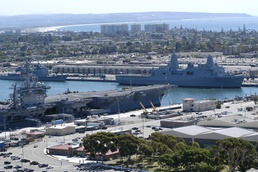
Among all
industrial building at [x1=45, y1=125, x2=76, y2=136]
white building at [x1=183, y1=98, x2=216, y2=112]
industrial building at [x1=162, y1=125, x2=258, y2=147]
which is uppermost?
industrial building at [x1=162, y1=125, x2=258, y2=147]

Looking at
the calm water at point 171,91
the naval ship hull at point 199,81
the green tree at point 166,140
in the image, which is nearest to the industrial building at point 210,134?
the green tree at point 166,140

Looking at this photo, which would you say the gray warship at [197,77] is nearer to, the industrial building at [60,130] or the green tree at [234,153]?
the industrial building at [60,130]

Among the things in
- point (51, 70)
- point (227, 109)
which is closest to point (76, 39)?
point (51, 70)

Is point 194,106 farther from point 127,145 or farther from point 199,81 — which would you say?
point 199,81

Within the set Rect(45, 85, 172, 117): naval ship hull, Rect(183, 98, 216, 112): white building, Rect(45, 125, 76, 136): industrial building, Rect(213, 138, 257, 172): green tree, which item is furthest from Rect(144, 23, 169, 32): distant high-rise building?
Rect(213, 138, 257, 172): green tree

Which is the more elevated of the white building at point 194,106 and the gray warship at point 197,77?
the white building at point 194,106

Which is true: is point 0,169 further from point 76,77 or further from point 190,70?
point 76,77

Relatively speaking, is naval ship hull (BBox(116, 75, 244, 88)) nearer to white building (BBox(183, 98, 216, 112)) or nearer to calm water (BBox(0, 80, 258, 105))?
calm water (BBox(0, 80, 258, 105))
